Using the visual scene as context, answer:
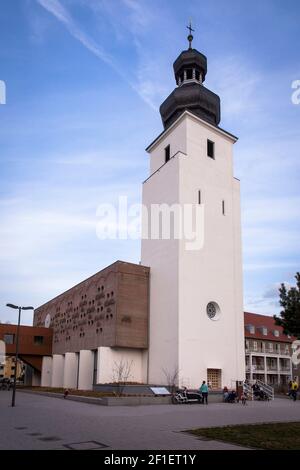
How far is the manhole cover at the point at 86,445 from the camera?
1078 cm

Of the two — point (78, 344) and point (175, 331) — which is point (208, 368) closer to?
point (175, 331)

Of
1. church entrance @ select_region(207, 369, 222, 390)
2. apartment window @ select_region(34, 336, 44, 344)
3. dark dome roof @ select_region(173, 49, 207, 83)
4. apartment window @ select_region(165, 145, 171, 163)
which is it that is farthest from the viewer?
apartment window @ select_region(34, 336, 44, 344)

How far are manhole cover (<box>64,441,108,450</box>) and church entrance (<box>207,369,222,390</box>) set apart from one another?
1030 inches

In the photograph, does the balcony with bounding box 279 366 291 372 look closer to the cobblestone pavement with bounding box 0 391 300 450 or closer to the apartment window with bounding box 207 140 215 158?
the apartment window with bounding box 207 140 215 158

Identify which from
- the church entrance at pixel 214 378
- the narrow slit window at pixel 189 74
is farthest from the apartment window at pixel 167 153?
the church entrance at pixel 214 378

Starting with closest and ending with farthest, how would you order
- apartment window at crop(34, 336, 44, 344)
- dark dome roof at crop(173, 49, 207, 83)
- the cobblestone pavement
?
the cobblestone pavement
dark dome roof at crop(173, 49, 207, 83)
apartment window at crop(34, 336, 44, 344)

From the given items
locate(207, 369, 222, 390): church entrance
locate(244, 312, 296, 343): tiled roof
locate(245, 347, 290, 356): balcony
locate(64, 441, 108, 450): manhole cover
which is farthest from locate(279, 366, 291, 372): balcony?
locate(64, 441, 108, 450): manhole cover

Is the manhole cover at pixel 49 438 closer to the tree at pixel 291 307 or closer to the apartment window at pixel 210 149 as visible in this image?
the tree at pixel 291 307

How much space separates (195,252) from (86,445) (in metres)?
27.6

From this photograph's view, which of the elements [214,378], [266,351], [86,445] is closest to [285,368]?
[266,351]

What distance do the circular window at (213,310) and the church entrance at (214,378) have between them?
4249 millimetres

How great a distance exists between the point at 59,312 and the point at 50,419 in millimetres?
42822

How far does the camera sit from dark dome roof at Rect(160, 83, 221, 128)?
4394cm
